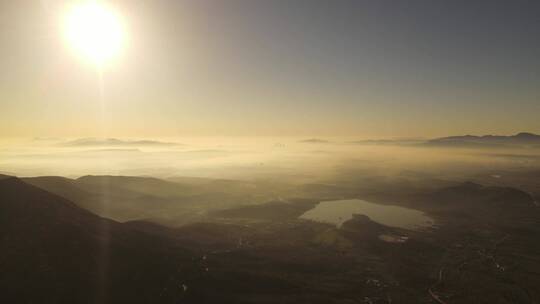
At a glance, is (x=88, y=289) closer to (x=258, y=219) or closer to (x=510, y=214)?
(x=258, y=219)

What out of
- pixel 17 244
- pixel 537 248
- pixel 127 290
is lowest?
pixel 537 248

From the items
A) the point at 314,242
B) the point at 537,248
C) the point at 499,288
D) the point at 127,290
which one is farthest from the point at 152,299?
the point at 537,248

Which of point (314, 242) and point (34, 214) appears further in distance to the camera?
point (314, 242)

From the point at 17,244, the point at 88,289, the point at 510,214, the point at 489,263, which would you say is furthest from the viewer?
the point at 510,214

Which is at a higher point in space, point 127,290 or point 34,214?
point 34,214

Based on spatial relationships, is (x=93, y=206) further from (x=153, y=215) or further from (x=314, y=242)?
(x=314, y=242)

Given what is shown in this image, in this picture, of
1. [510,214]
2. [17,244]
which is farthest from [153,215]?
[510,214]

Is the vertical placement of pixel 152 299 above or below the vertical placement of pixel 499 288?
above

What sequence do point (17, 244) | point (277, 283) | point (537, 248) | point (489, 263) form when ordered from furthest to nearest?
1. point (537, 248)
2. point (489, 263)
3. point (277, 283)
4. point (17, 244)

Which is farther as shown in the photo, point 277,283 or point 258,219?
point 258,219
